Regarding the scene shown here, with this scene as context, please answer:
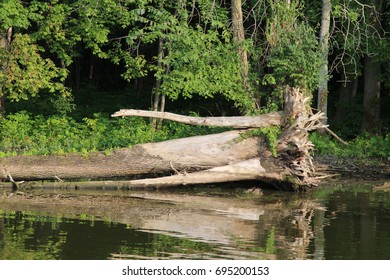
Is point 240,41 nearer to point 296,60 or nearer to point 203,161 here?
point 296,60

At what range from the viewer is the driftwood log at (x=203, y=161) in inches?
696

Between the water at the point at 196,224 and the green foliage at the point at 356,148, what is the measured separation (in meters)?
2.65

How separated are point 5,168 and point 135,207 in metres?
3.71

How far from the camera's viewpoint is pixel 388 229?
44.0ft

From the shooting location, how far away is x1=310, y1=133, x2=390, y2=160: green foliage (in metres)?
20.8

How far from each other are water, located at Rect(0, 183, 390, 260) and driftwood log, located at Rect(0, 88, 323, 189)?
42 cm

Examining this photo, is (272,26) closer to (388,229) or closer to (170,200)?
(170,200)

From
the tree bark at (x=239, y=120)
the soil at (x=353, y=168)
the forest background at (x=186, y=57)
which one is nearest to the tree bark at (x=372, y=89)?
the forest background at (x=186, y=57)

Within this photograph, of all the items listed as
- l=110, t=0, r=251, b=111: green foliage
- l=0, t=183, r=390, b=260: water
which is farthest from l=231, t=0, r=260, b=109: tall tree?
l=0, t=183, r=390, b=260: water

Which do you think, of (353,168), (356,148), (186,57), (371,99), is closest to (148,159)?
(186,57)

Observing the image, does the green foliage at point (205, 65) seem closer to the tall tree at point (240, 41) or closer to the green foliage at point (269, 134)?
the tall tree at point (240, 41)

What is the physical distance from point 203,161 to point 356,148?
5.41 meters

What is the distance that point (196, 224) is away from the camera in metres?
13.4
